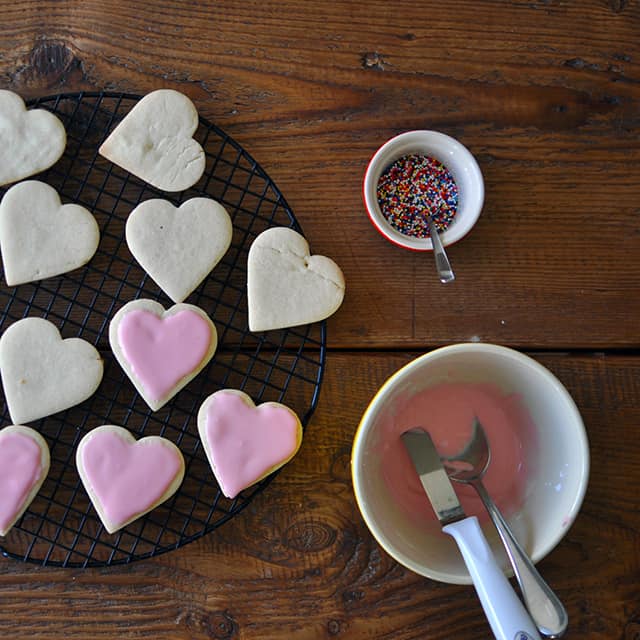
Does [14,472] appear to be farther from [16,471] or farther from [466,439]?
[466,439]

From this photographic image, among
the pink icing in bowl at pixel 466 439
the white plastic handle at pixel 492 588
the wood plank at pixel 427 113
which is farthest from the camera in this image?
the wood plank at pixel 427 113

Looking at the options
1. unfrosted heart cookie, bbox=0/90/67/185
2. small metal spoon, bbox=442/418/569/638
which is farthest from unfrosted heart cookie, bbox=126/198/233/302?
small metal spoon, bbox=442/418/569/638

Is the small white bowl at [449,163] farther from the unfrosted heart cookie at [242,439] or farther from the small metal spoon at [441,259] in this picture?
the unfrosted heart cookie at [242,439]

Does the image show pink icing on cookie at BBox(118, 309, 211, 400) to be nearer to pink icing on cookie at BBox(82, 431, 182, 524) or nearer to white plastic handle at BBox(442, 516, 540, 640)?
pink icing on cookie at BBox(82, 431, 182, 524)

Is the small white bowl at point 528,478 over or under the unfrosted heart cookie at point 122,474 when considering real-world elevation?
over

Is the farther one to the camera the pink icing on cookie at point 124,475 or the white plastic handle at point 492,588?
the pink icing on cookie at point 124,475

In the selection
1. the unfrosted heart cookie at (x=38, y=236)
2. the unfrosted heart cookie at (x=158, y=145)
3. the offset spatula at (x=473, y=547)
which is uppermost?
the unfrosted heart cookie at (x=158, y=145)

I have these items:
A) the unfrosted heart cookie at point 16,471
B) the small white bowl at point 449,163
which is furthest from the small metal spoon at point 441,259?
the unfrosted heart cookie at point 16,471
